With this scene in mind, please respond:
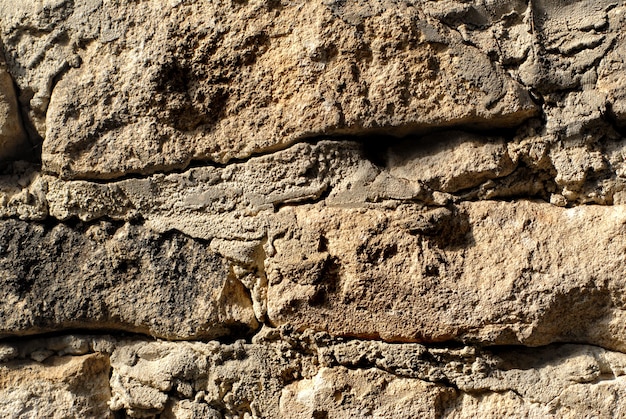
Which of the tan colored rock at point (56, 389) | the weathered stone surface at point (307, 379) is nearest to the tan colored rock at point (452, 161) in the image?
the weathered stone surface at point (307, 379)

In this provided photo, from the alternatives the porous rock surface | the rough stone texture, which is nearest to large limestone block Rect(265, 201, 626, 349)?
the porous rock surface

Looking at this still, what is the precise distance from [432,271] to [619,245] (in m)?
0.29

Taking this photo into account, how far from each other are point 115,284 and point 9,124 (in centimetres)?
38

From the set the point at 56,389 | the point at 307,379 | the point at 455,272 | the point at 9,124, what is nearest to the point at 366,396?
the point at 307,379

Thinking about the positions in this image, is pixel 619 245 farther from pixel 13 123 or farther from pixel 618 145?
pixel 13 123

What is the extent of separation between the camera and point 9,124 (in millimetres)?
1242

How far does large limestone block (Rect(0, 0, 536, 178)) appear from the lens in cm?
105

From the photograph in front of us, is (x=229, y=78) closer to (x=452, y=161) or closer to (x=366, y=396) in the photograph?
(x=452, y=161)

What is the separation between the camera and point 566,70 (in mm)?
1019

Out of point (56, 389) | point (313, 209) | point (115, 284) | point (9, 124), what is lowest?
point (56, 389)

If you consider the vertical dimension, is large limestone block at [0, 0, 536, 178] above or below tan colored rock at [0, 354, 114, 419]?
above

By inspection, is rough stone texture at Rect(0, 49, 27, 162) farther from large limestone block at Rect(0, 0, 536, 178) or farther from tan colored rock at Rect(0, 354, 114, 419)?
tan colored rock at Rect(0, 354, 114, 419)

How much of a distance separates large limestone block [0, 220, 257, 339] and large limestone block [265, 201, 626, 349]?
115mm

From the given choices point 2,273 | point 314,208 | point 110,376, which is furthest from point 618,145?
point 2,273
